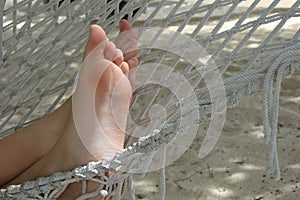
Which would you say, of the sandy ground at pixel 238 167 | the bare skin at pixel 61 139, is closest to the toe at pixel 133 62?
the bare skin at pixel 61 139

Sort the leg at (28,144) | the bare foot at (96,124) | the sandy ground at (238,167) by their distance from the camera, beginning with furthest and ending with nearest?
the sandy ground at (238,167) → the leg at (28,144) → the bare foot at (96,124)

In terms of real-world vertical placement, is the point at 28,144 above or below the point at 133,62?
below

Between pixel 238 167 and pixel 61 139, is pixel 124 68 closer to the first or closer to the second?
pixel 61 139

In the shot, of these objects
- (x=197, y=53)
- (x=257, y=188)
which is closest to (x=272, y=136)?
(x=197, y=53)

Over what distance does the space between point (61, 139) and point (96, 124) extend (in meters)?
0.10

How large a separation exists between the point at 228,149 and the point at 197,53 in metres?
0.65

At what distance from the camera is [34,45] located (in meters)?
1.74

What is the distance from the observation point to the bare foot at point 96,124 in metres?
1.28

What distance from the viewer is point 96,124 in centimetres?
131

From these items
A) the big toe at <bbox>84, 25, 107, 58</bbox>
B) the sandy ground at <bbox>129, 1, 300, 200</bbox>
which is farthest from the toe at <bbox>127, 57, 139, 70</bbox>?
the sandy ground at <bbox>129, 1, 300, 200</bbox>

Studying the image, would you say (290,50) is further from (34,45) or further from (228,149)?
(228,149)

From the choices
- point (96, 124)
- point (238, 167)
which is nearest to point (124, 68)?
point (96, 124)

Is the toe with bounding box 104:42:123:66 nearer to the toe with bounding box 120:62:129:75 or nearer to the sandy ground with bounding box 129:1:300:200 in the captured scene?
the toe with bounding box 120:62:129:75

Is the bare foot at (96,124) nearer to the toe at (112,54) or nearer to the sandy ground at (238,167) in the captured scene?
the toe at (112,54)
